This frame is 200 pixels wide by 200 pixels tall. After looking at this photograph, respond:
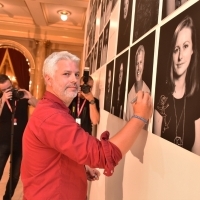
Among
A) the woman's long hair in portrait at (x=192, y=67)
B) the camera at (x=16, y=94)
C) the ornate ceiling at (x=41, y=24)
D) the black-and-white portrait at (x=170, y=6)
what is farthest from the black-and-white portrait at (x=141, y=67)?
the ornate ceiling at (x=41, y=24)

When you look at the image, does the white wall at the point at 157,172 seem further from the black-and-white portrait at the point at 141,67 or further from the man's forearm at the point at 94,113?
the man's forearm at the point at 94,113

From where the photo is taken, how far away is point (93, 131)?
8.76 ft

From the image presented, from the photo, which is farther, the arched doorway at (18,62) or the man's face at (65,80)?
the arched doorway at (18,62)

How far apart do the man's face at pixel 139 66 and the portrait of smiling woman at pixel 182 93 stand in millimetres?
243

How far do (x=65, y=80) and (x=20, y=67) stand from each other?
28.7 ft

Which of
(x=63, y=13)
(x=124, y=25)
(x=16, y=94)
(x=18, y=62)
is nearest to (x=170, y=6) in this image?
(x=124, y=25)

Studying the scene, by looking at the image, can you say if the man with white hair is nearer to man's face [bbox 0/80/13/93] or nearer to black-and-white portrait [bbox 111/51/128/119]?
black-and-white portrait [bbox 111/51/128/119]

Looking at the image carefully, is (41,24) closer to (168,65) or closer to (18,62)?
(18,62)

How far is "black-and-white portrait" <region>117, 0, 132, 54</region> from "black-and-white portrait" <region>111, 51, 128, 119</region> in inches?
2.5

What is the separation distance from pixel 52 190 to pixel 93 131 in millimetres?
1540

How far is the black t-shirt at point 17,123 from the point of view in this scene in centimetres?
293

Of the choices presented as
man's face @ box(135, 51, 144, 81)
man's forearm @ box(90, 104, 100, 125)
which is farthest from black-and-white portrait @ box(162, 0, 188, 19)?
man's forearm @ box(90, 104, 100, 125)

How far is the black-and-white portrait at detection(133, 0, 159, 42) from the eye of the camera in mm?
989

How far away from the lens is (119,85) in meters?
1.47
